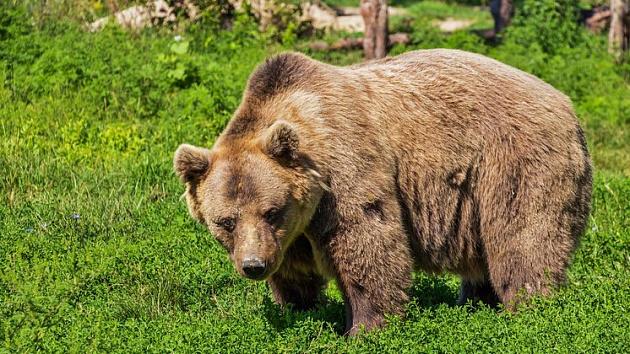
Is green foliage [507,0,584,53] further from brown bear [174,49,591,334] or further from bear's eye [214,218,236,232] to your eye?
bear's eye [214,218,236,232]

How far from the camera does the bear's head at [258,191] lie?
6.16m

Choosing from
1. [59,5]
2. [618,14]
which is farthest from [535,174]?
[618,14]

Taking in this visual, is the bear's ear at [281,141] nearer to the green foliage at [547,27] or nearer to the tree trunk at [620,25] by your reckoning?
the green foliage at [547,27]

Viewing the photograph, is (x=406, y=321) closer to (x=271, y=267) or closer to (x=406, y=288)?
(x=406, y=288)

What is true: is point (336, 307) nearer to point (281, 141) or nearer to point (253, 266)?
point (253, 266)

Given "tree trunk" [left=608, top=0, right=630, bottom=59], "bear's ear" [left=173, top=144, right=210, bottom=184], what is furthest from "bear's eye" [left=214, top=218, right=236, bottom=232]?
"tree trunk" [left=608, top=0, right=630, bottom=59]

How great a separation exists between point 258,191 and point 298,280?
892mm

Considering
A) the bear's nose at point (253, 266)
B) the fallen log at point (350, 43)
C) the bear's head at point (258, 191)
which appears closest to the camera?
the bear's nose at point (253, 266)

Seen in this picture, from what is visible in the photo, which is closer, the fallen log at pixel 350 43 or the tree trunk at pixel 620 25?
the fallen log at pixel 350 43

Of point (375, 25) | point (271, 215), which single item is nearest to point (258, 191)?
point (271, 215)

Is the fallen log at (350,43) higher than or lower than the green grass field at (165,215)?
lower

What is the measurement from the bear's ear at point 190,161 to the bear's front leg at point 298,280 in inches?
29.7

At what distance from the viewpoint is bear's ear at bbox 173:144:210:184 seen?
20.5 ft

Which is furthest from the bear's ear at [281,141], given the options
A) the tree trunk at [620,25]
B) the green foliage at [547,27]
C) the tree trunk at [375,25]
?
the tree trunk at [620,25]
